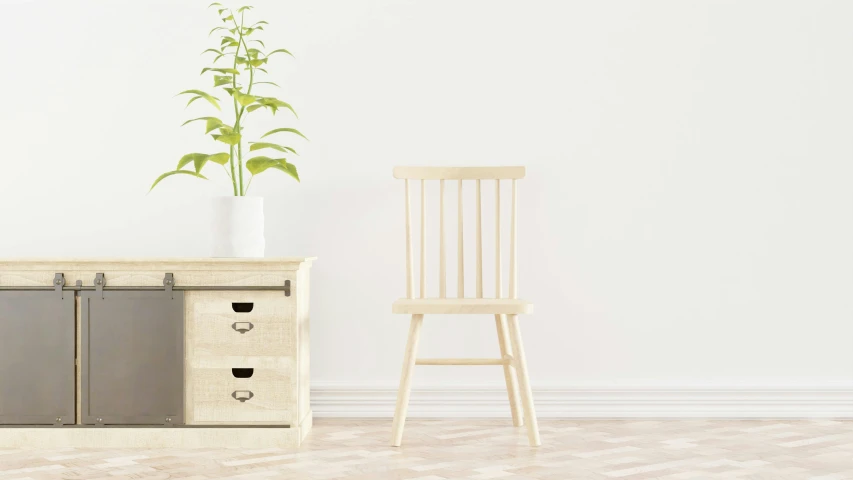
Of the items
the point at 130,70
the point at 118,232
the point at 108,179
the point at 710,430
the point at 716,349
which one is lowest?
the point at 710,430

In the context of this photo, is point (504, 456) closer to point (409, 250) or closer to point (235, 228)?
point (409, 250)

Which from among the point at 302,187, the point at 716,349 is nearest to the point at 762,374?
the point at 716,349

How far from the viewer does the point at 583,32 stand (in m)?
2.62

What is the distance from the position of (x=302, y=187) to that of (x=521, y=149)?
72 centimetres

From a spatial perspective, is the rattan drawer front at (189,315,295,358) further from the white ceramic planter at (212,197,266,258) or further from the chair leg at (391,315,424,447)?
the chair leg at (391,315,424,447)

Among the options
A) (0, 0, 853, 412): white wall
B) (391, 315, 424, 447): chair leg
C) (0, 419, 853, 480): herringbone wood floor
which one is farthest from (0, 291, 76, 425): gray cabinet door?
(391, 315, 424, 447): chair leg

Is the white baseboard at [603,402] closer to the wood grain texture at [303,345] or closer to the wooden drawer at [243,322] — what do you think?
the wood grain texture at [303,345]

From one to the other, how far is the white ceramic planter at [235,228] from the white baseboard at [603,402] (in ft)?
1.91

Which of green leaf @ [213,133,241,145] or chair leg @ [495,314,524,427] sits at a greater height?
green leaf @ [213,133,241,145]

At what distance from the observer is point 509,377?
2393 mm

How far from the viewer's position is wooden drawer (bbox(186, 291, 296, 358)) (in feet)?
7.11

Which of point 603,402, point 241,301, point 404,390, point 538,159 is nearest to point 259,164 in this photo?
point 241,301

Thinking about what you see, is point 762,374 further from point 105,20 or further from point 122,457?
point 105,20

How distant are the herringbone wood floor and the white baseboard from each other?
0.10m
